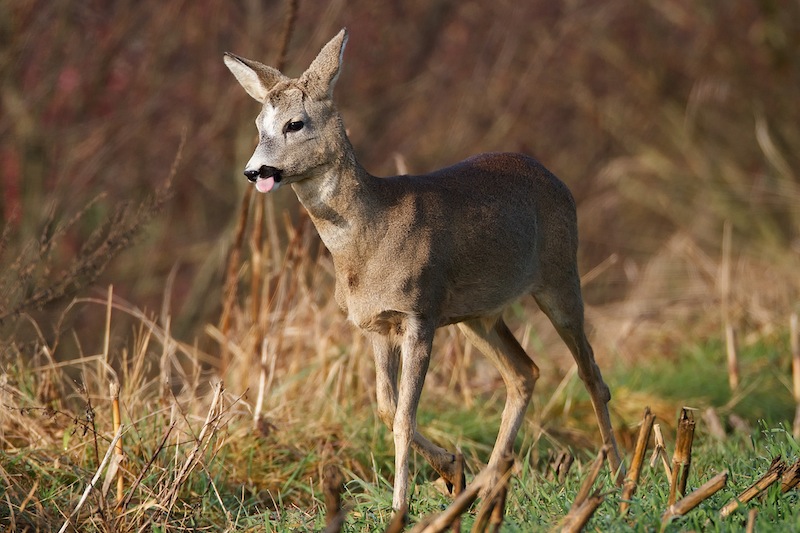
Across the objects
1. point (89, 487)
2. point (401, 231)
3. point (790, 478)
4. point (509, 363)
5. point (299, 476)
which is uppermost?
point (401, 231)

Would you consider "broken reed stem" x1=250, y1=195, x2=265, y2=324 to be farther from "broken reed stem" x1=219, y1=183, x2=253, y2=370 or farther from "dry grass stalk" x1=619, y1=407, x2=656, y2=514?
"dry grass stalk" x1=619, y1=407, x2=656, y2=514

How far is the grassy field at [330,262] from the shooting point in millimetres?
5324

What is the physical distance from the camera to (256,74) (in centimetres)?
507

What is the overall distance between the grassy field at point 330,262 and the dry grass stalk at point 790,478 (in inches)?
2.4

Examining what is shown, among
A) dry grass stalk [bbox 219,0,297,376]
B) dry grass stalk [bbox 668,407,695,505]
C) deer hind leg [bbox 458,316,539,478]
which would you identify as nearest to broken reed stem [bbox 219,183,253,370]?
dry grass stalk [bbox 219,0,297,376]

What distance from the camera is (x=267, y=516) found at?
187 inches

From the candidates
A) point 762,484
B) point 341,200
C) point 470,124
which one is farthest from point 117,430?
point 470,124

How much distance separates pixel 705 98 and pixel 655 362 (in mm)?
6349

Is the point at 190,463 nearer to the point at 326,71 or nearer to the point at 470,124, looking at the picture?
the point at 326,71

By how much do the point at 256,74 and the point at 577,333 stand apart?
1.99m

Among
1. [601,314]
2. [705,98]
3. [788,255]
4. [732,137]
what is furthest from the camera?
[732,137]

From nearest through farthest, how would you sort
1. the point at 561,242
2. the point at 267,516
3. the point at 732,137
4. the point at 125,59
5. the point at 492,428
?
the point at 267,516 < the point at 561,242 < the point at 492,428 < the point at 125,59 < the point at 732,137

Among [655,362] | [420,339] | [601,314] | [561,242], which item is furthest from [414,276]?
[601,314]

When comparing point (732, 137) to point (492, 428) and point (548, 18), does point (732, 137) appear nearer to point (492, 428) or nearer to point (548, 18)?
point (548, 18)
